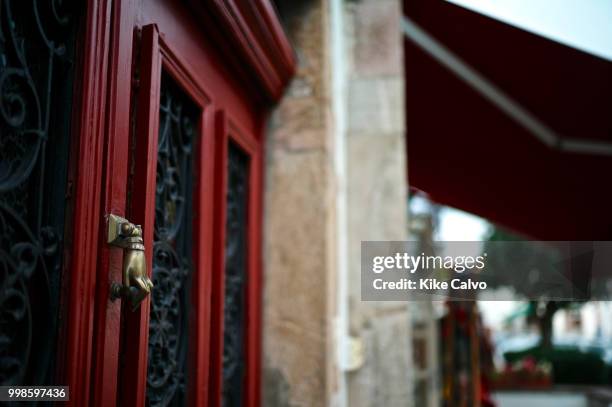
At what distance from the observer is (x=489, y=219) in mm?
3369

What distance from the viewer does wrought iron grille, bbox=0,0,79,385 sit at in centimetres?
77

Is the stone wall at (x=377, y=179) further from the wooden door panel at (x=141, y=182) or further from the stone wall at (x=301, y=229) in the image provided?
the wooden door panel at (x=141, y=182)

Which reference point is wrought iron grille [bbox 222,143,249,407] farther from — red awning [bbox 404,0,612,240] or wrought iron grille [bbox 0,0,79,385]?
red awning [bbox 404,0,612,240]

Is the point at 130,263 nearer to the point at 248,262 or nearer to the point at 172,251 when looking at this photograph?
the point at 172,251

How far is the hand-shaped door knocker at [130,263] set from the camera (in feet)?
2.94

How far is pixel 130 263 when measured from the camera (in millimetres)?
896

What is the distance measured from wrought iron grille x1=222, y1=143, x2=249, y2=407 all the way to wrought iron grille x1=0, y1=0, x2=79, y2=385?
87cm

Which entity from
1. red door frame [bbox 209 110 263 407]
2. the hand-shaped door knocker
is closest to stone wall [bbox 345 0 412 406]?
red door frame [bbox 209 110 263 407]

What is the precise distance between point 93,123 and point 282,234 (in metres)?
1.11

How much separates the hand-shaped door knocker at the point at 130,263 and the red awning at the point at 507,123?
6.03ft

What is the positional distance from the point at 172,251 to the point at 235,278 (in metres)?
0.51

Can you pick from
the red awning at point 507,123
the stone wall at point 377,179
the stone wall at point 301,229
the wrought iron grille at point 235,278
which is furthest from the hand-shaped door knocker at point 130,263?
the red awning at point 507,123

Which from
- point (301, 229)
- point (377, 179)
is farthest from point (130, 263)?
point (377, 179)

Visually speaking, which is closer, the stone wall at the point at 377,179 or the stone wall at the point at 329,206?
the stone wall at the point at 329,206
